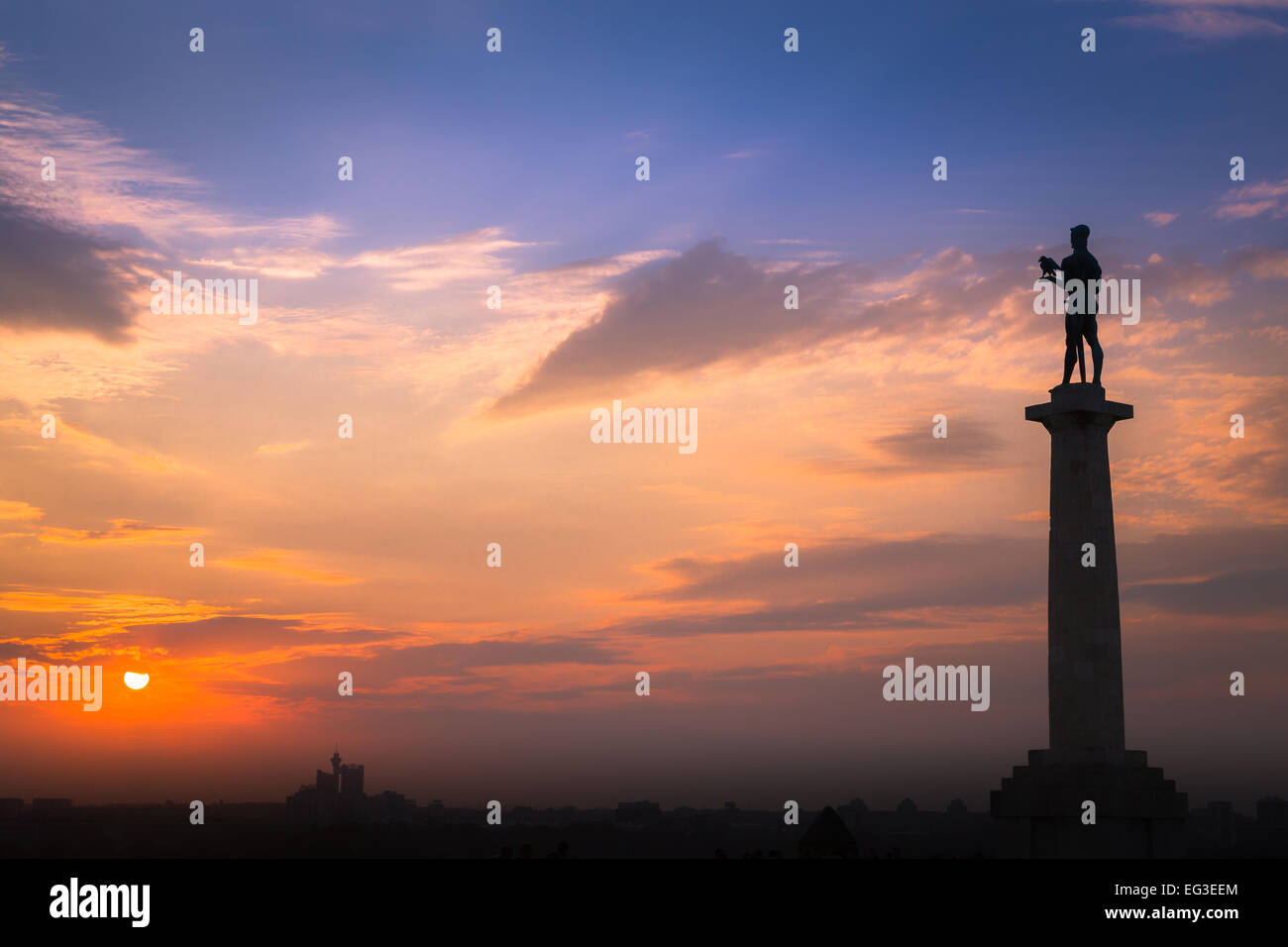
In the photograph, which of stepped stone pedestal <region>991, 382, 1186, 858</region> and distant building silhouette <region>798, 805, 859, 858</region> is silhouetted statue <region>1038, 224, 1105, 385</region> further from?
distant building silhouette <region>798, 805, 859, 858</region>

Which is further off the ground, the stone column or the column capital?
the column capital

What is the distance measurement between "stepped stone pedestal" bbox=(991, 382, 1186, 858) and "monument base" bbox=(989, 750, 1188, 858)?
0.02 meters

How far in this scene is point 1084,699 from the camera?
3647 cm

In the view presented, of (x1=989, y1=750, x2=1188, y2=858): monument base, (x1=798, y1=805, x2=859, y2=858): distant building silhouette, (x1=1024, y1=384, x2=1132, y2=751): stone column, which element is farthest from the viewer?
(x1=798, y1=805, x2=859, y2=858): distant building silhouette

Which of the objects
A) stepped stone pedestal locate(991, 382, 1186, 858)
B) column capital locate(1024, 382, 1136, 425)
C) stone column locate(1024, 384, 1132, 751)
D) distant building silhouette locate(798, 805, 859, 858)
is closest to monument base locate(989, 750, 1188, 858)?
stepped stone pedestal locate(991, 382, 1186, 858)

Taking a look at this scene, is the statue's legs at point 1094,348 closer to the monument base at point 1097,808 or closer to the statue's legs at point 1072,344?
the statue's legs at point 1072,344

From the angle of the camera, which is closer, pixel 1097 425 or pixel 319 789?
pixel 1097 425

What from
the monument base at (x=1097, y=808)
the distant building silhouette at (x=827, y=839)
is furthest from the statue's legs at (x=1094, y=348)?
the distant building silhouette at (x=827, y=839)

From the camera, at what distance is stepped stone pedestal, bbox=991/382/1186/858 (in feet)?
116
